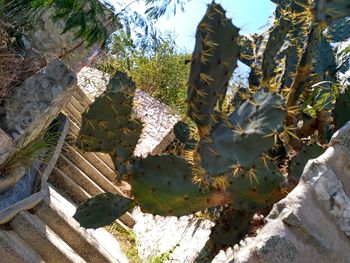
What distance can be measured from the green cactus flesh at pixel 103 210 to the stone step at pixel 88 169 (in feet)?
7.50

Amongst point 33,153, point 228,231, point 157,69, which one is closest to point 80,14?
point 33,153

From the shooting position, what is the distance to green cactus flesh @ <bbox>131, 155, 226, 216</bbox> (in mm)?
2904

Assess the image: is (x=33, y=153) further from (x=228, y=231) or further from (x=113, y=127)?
(x=228, y=231)

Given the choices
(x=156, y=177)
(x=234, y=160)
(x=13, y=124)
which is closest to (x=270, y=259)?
(x=234, y=160)

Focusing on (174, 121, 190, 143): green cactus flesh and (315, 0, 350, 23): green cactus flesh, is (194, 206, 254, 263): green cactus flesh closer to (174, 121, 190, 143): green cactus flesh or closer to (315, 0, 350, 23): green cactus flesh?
(174, 121, 190, 143): green cactus flesh

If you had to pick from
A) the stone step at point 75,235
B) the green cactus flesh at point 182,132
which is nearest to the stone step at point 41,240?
the stone step at point 75,235

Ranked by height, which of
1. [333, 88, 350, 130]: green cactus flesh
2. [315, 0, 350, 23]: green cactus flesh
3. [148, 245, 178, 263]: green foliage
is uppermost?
[315, 0, 350, 23]: green cactus flesh

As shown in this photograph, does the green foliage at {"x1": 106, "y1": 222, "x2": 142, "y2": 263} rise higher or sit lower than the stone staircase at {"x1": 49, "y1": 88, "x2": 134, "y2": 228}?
lower

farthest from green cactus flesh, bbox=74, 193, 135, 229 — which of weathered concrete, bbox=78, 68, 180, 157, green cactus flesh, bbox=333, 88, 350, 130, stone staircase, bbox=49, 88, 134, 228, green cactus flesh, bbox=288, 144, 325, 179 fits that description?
weathered concrete, bbox=78, 68, 180, 157

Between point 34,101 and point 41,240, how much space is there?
880 mm

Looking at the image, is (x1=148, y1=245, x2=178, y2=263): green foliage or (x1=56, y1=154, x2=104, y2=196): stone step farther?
Result: (x1=56, y1=154, x2=104, y2=196): stone step

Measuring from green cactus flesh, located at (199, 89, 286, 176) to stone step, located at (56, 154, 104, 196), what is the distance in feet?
8.64

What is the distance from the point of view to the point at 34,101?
393 centimetres

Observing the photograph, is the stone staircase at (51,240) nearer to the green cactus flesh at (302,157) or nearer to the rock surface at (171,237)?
the rock surface at (171,237)
